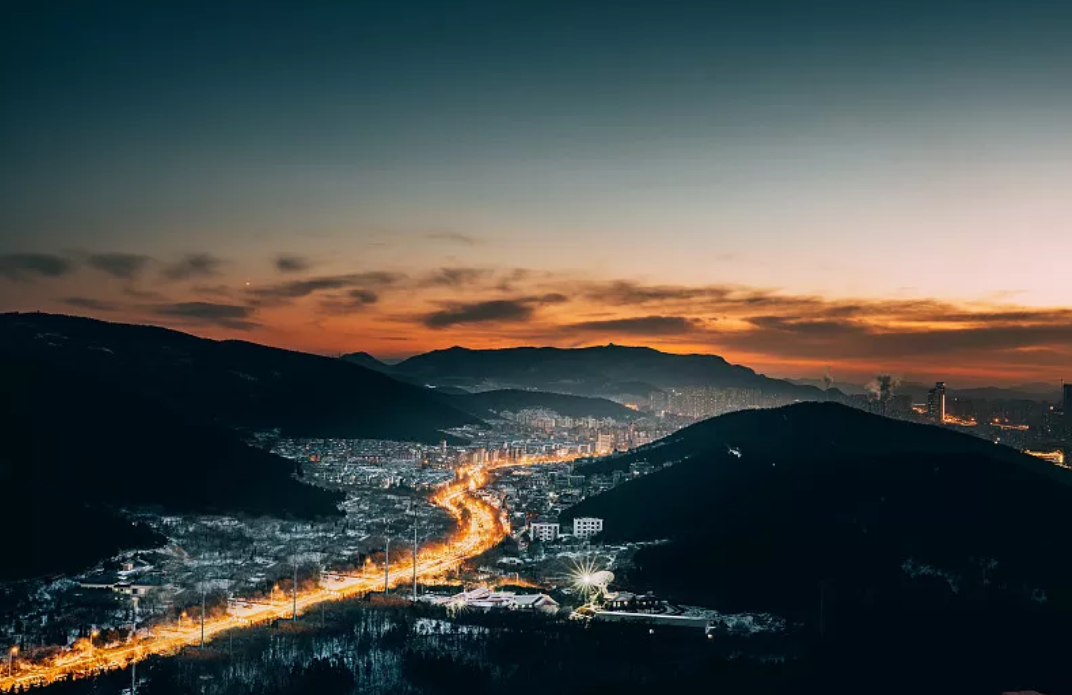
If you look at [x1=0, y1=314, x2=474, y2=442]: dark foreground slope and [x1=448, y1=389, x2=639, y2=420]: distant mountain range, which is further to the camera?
[x1=448, y1=389, x2=639, y2=420]: distant mountain range

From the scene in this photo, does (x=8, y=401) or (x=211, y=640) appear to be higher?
(x=8, y=401)

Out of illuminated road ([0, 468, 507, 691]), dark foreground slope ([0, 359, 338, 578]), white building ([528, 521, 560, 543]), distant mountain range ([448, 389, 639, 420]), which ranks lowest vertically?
illuminated road ([0, 468, 507, 691])

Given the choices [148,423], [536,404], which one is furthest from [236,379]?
[536,404]

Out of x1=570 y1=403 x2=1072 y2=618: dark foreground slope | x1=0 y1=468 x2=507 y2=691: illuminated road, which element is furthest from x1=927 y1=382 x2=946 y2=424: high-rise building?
x1=0 y1=468 x2=507 y2=691: illuminated road

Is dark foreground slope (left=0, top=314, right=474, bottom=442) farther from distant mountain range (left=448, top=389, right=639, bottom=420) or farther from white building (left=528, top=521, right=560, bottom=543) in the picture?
white building (left=528, top=521, right=560, bottom=543)

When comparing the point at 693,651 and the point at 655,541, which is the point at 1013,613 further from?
the point at 655,541

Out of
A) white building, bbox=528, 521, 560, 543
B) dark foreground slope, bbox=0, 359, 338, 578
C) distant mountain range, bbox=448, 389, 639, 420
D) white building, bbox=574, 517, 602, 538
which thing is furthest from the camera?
distant mountain range, bbox=448, 389, 639, 420

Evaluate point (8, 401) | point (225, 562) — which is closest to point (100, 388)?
point (8, 401)

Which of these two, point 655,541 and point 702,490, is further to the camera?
point 702,490
